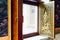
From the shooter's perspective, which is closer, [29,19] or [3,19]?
[3,19]

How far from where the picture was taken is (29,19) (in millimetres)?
2377

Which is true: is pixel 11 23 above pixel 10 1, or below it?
below

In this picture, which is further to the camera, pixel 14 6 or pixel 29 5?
pixel 29 5

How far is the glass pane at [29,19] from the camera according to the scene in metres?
2.25

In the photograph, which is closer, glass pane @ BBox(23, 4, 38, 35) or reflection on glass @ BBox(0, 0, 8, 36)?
reflection on glass @ BBox(0, 0, 8, 36)

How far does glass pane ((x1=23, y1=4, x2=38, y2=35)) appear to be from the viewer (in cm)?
225

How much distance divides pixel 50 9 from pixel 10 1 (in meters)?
1.24

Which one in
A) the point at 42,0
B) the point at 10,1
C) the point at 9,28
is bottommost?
the point at 9,28

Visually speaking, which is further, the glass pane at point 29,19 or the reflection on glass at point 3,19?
the glass pane at point 29,19

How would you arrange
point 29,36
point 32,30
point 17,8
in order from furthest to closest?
point 32,30 → point 29,36 → point 17,8

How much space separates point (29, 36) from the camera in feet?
7.50

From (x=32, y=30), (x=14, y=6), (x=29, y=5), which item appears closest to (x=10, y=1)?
(x=14, y=6)

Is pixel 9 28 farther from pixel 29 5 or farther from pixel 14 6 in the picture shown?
pixel 29 5

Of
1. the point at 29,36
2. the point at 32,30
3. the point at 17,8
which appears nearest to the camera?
the point at 17,8
